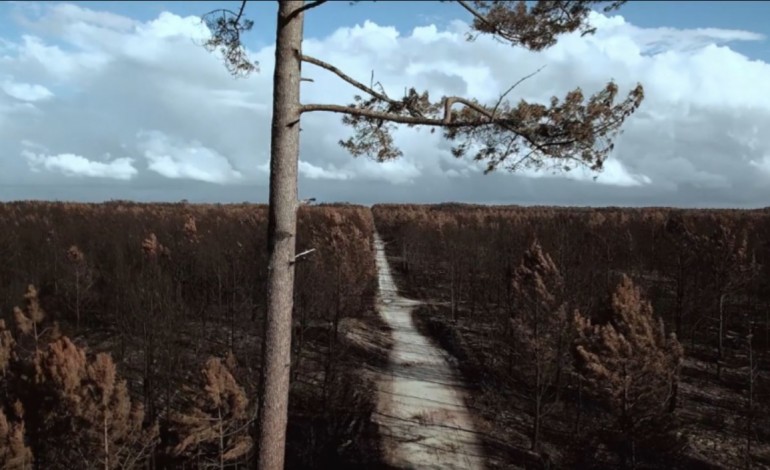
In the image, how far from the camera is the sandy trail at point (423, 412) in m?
19.7

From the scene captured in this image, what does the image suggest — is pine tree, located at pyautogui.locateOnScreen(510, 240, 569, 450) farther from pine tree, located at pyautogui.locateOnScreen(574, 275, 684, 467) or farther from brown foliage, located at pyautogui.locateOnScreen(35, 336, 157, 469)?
brown foliage, located at pyautogui.locateOnScreen(35, 336, 157, 469)

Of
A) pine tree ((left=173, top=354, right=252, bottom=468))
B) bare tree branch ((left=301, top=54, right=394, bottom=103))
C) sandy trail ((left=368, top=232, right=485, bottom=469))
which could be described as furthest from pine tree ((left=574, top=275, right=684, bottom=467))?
bare tree branch ((left=301, top=54, right=394, bottom=103))

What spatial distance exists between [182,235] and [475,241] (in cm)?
2659

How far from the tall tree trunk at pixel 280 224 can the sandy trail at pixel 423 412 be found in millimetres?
14566

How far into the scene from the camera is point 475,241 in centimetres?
5081

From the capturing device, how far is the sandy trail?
64.7 feet

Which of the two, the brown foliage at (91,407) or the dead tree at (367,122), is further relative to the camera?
the brown foliage at (91,407)

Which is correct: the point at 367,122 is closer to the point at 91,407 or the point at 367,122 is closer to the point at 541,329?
the point at 91,407

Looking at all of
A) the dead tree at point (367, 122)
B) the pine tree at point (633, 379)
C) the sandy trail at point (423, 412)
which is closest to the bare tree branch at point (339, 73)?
the dead tree at point (367, 122)

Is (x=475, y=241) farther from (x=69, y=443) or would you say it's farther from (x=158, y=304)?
(x=69, y=443)

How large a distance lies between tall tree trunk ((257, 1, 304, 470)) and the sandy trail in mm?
14566

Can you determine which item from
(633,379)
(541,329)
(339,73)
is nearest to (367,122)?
(339,73)

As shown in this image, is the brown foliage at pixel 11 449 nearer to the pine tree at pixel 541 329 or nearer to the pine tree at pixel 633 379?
the pine tree at pixel 541 329

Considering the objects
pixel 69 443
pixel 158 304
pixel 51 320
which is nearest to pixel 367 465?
pixel 69 443
